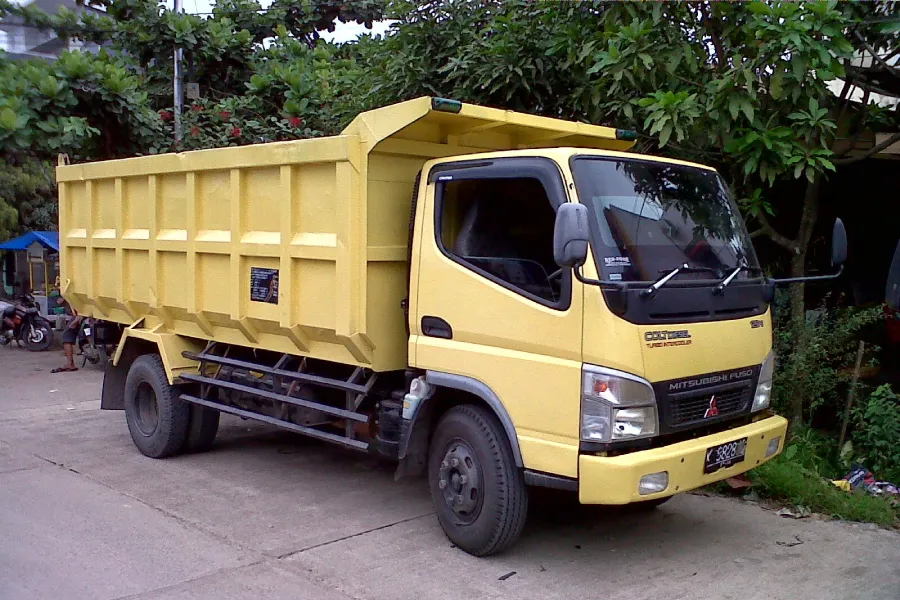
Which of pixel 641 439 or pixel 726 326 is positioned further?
pixel 726 326

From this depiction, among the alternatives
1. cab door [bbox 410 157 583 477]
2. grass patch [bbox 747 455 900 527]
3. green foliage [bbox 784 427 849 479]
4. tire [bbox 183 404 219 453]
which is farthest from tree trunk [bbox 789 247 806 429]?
tire [bbox 183 404 219 453]

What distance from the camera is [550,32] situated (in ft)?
26.0

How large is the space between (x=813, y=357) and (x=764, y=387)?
2002mm

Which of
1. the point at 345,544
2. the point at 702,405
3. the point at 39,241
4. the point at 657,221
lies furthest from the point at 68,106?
the point at 702,405

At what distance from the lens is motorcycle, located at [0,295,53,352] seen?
15727mm

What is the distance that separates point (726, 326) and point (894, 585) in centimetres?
170

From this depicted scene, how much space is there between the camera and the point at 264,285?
621 cm

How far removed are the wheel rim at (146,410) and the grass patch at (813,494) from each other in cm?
509

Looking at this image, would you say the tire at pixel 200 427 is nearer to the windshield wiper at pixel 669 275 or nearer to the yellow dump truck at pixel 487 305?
the yellow dump truck at pixel 487 305

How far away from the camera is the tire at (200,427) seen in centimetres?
745

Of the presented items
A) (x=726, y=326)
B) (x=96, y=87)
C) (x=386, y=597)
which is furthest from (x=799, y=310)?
(x=96, y=87)

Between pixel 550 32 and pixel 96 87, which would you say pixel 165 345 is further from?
pixel 96 87

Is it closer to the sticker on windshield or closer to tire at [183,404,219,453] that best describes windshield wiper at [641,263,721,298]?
the sticker on windshield

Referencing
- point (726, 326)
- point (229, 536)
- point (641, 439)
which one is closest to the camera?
point (641, 439)
